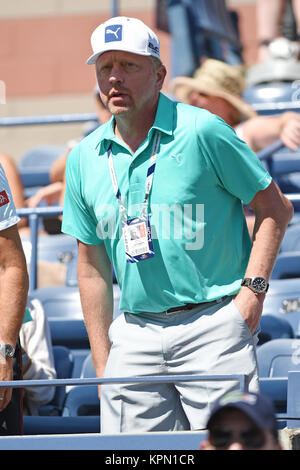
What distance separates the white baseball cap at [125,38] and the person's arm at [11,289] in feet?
2.03

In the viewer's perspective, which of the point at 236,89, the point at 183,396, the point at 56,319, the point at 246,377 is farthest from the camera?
the point at 236,89

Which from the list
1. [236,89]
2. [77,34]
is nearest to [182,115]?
[236,89]

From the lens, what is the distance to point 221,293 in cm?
265

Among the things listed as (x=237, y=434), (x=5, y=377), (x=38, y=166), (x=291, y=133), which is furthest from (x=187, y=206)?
(x=38, y=166)

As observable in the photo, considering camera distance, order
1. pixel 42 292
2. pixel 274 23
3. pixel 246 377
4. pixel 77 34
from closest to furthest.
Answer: pixel 246 377
pixel 42 292
pixel 274 23
pixel 77 34

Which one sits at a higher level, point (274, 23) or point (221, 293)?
point (274, 23)

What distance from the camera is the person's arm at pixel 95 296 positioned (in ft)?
9.47

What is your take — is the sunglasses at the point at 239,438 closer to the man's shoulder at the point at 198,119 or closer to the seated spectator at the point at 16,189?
the man's shoulder at the point at 198,119

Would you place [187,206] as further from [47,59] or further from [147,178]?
[47,59]

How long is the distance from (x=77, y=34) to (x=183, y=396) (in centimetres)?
859

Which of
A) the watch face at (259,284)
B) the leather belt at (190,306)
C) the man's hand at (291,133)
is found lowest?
the leather belt at (190,306)

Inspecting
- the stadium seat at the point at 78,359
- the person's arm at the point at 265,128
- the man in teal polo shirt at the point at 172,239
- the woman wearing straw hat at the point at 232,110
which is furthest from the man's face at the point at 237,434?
the woman wearing straw hat at the point at 232,110

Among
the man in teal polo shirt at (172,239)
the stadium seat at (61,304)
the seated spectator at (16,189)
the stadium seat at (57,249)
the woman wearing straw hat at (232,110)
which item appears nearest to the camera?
the man in teal polo shirt at (172,239)

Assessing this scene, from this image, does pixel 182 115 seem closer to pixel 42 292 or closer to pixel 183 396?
pixel 183 396
